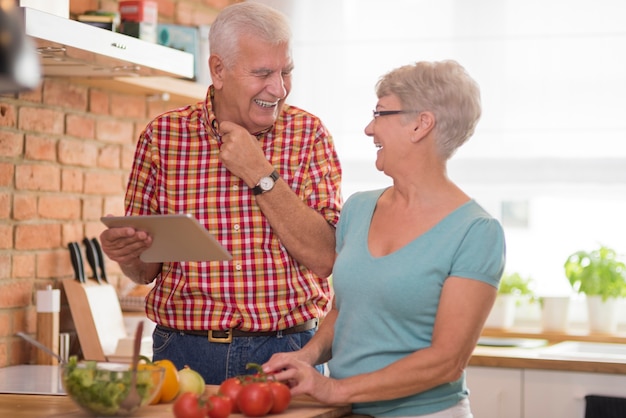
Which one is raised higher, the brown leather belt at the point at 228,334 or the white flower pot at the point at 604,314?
the brown leather belt at the point at 228,334

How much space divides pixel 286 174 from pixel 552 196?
178cm

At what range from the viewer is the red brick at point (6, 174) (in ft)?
9.62

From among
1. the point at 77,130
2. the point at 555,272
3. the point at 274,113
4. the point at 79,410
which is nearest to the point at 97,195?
the point at 77,130

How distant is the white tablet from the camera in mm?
1988

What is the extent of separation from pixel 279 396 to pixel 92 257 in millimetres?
1545

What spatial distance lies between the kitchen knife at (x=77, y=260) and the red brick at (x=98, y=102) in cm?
47

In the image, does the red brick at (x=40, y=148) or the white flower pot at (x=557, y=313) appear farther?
the white flower pot at (x=557, y=313)

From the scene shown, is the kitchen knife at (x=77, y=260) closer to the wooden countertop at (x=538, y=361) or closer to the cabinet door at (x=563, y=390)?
the wooden countertop at (x=538, y=361)

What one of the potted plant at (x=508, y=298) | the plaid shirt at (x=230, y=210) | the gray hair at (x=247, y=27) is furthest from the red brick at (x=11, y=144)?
the potted plant at (x=508, y=298)

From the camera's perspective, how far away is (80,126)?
329 centimetres

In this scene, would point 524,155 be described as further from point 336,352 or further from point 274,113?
point 336,352

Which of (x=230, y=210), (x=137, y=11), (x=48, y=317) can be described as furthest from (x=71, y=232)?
(x=230, y=210)

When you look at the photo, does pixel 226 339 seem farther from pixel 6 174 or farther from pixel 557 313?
pixel 557 313

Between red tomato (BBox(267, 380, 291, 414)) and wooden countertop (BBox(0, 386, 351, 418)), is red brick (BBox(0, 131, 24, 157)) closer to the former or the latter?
wooden countertop (BBox(0, 386, 351, 418))
